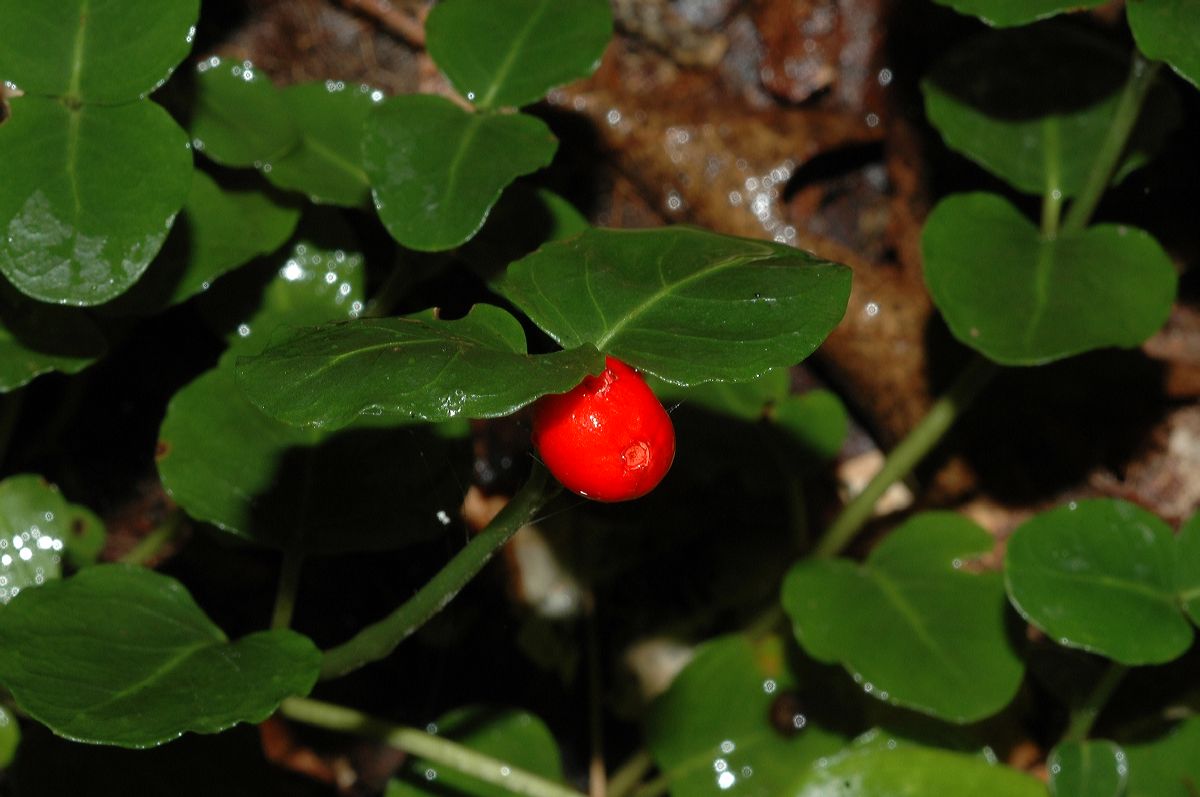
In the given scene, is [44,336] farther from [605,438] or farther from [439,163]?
[605,438]

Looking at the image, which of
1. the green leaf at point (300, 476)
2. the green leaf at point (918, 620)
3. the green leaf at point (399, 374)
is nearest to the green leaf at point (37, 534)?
the green leaf at point (300, 476)

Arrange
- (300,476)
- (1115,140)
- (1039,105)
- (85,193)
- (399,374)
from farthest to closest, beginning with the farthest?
(1039,105), (1115,140), (300,476), (85,193), (399,374)

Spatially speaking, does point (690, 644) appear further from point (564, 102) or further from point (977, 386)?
point (564, 102)

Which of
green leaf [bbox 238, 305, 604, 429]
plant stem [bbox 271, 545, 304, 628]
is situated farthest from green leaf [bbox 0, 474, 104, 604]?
green leaf [bbox 238, 305, 604, 429]

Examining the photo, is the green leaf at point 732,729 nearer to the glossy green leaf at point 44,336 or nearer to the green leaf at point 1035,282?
the green leaf at point 1035,282

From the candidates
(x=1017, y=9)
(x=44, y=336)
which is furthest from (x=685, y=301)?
(x=44, y=336)

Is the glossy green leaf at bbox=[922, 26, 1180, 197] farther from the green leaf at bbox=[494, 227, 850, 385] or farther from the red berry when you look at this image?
the red berry
